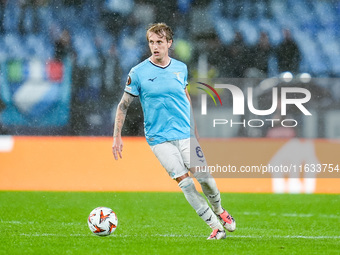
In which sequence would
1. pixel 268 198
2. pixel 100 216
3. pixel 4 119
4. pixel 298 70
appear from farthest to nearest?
pixel 298 70, pixel 4 119, pixel 268 198, pixel 100 216

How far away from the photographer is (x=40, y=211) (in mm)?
9188

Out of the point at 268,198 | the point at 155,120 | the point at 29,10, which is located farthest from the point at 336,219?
the point at 29,10

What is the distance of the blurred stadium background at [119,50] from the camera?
1403cm

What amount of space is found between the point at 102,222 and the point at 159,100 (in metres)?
1.21

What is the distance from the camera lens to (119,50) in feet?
49.2

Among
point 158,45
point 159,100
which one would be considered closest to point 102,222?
point 159,100

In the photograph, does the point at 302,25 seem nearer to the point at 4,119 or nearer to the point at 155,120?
the point at 4,119

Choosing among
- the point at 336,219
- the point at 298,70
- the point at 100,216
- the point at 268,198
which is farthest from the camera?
the point at 298,70

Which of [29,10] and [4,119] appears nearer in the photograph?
[4,119]

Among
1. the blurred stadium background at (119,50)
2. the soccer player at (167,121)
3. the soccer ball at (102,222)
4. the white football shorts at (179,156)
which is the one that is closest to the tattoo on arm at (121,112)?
the soccer player at (167,121)

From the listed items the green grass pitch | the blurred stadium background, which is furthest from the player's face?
the blurred stadium background

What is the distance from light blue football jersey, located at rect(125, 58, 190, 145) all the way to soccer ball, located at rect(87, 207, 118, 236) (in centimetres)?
77

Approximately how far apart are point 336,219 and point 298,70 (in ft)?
21.6

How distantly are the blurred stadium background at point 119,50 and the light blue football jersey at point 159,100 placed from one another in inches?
266
